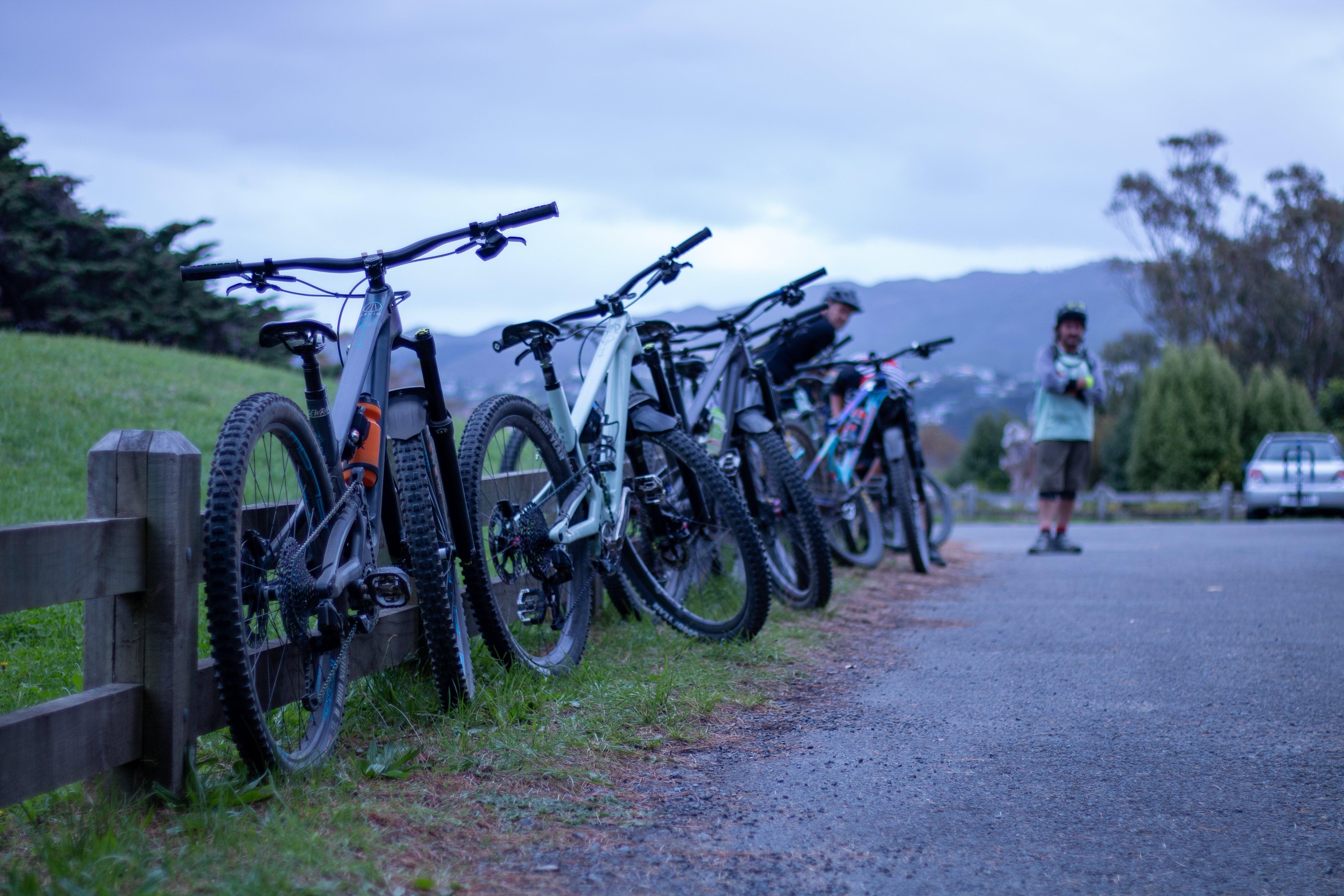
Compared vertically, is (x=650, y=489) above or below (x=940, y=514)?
above

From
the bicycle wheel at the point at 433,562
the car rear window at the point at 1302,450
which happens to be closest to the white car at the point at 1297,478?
the car rear window at the point at 1302,450

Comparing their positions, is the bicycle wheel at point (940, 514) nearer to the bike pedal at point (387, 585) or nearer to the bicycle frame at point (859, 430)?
the bicycle frame at point (859, 430)

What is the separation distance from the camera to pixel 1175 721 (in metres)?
3.34

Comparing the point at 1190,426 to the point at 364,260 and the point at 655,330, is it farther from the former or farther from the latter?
the point at 364,260

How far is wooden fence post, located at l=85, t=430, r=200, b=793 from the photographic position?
229cm

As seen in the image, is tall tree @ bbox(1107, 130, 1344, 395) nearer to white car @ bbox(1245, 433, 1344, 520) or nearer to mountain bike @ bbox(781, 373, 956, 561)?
white car @ bbox(1245, 433, 1344, 520)

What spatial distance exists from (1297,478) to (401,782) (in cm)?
2014

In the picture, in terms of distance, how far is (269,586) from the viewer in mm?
2479

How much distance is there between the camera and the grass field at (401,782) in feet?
6.56

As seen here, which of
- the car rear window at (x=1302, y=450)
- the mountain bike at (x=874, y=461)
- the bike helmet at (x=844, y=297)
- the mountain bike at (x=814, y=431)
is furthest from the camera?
the car rear window at (x=1302, y=450)

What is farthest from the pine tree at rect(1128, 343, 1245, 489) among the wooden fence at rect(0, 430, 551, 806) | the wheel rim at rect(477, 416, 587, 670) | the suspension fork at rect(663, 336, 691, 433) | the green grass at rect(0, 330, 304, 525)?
the wooden fence at rect(0, 430, 551, 806)

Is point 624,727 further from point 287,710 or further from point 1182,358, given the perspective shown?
point 1182,358

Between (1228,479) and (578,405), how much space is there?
34537mm

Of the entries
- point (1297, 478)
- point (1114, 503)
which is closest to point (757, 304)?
point (1297, 478)
